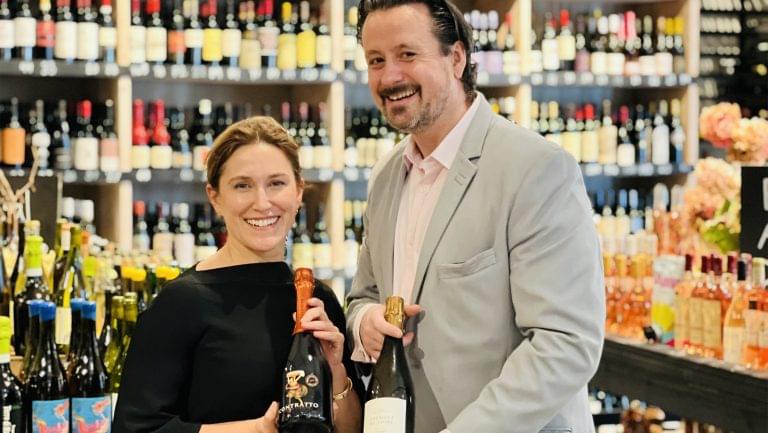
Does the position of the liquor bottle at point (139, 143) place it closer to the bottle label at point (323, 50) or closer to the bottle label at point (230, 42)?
the bottle label at point (230, 42)

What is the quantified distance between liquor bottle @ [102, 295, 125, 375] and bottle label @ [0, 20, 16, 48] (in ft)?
8.05

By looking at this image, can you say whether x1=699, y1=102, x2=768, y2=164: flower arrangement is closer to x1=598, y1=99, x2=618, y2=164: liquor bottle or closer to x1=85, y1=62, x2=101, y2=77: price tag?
x1=598, y1=99, x2=618, y2=164: liquor bottle

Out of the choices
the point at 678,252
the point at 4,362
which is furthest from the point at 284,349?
the point at 678,252

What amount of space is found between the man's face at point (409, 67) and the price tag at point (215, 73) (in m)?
3.15

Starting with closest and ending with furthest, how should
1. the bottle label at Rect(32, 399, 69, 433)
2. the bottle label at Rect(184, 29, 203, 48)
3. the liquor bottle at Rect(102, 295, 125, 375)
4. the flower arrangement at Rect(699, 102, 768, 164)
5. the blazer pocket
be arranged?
the blazer pocket
the bottle label at Rect(32, 399, 69, 433)
the liquor bottle at Rect(102, 295, 125, 375)
the flower arrangement at Rect(699, 102, 768, 164)
the bottle label at Rect(184, 29, 203, 48)

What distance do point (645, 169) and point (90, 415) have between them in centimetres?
409

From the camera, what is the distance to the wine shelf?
2918 mm

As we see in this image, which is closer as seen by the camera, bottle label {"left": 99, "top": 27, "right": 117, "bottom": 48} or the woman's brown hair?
the woman's brown hair

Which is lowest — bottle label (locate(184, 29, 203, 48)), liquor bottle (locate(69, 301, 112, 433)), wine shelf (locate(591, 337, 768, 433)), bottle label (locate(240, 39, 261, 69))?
wine shelf (locate(591, 337, 768, 433))

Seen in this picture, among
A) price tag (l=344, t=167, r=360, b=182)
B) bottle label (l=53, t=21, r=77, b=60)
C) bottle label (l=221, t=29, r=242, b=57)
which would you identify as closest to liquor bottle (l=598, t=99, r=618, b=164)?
price tag (l=344, t=167, r=360, b=182)

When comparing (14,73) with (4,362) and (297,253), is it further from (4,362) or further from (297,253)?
(4,362)

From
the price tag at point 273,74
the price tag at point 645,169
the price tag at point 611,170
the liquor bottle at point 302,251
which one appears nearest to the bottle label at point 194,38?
the price tag at point 273,74

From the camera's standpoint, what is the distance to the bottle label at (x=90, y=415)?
2271 millimetres

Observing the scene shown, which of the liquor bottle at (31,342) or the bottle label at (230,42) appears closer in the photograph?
the liquor bottle at (31,342)
